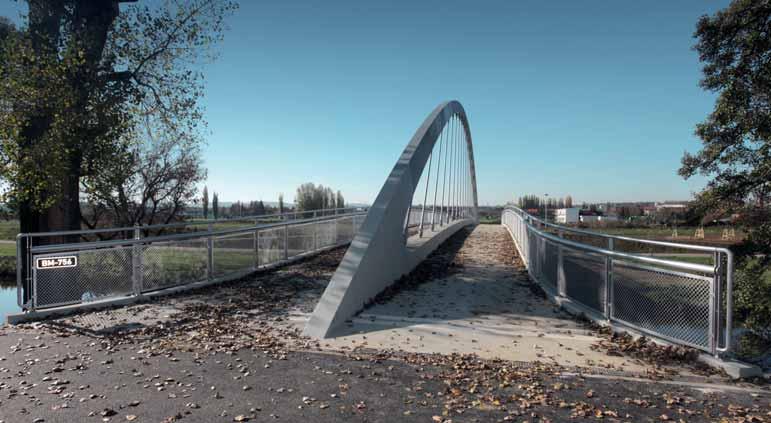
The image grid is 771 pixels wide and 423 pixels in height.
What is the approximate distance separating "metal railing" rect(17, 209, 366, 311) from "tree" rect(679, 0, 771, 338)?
36.5ft

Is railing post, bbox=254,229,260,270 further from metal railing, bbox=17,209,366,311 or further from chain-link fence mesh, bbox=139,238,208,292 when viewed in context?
chain-link fence mesh, bbox=139,238,208,292

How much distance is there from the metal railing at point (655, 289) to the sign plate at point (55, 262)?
306 inches

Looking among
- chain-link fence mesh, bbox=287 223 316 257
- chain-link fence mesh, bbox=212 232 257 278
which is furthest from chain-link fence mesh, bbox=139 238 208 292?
chain-link fence mesh, bbox=287 223 316 257

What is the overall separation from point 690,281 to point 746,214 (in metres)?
7.78

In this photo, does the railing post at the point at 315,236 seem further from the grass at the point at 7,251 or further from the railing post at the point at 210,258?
the grass at the point at 7,251

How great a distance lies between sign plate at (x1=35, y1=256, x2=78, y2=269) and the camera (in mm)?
6727

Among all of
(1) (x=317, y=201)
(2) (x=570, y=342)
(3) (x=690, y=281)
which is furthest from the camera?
(1) (x=317, y=201)

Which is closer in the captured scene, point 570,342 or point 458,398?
point 458,398

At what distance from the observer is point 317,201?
69.5 m

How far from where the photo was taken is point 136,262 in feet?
25.5

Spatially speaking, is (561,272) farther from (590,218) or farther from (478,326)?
(590,218)

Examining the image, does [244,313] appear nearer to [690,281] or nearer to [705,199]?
[690,281]

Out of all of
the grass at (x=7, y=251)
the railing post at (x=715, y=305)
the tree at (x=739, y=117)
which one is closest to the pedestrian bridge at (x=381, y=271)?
the railing post at (x=715, y=305)

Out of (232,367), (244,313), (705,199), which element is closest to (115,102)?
(244,313)
